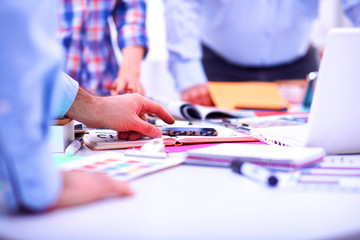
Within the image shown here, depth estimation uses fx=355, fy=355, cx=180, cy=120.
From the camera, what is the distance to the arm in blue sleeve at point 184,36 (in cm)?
188

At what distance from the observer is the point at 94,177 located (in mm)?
433

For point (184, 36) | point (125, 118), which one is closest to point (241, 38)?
point (184, 36)

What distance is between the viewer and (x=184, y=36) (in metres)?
1.92

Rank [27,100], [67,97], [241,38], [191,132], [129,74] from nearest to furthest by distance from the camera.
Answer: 1. [27,100]
2. [67,97]
3. [191,132]
4. [129,74]
5. [241,38]

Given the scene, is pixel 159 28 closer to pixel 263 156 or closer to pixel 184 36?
pixel 184 36

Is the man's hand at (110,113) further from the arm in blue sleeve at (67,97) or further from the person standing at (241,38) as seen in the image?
the person standing at (241,38)

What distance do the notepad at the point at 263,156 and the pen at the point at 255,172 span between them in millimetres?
25

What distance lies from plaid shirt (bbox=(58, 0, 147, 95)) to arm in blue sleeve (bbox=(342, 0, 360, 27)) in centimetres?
111

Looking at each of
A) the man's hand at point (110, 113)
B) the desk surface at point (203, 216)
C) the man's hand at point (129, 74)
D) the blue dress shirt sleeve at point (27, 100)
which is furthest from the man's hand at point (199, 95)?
the blue dress shirt sleeve at point (27, 100)

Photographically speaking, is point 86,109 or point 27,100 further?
point 86,109

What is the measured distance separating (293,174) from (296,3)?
1.70m

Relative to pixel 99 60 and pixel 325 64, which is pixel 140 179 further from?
pixel 99 60

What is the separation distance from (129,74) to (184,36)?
1.76 ft

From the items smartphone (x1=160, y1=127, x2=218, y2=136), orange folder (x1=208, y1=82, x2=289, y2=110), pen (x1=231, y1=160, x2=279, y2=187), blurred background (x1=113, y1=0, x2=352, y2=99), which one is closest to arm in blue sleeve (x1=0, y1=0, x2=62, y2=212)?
pen (x1=231, y1=160, x2=279, y2=187)
